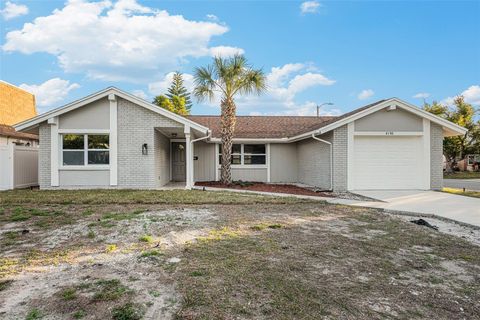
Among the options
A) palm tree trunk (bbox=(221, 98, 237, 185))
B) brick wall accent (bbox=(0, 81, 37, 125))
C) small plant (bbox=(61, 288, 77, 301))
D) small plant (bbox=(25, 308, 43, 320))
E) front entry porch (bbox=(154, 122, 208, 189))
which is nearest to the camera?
small plant (bbox=(25, 308, 43, 320))

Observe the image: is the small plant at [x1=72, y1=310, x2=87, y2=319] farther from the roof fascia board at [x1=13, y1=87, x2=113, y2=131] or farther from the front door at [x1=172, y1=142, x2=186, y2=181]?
the front door at [x1=172, y1=142, x2=186, y2=181]

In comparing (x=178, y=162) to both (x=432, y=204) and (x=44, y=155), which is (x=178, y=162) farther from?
(x=432, y=204)

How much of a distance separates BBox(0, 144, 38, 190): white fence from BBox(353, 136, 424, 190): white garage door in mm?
14958

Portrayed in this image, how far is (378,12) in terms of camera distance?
48.0ft

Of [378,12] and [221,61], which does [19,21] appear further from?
[378,12]

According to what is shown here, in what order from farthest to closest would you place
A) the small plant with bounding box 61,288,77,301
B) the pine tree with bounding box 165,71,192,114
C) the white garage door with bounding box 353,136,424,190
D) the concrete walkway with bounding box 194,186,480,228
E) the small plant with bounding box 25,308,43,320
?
the pine tree with bounding box 165,71,192,114 < the white garage door with bounding box 353,136,424,190 < the concrete walkway with bounding box 194,186,480,228 < the small plant with bounding box 61,288,77,301 < the small plant with bounding box 25,308,43,320

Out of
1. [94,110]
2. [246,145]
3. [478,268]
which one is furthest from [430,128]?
[94,110]

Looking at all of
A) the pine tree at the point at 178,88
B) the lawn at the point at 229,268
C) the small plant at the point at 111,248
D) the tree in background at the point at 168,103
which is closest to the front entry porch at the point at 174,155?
the lawn at the point at 229,268

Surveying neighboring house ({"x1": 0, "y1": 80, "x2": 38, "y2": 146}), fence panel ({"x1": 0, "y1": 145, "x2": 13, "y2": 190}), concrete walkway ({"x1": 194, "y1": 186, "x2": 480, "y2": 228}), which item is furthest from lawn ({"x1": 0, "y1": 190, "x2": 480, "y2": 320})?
neighboring house ({"x1": 0, "y1": 80, "x2": 38, "y2": 146})

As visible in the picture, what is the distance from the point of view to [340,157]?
12461mm

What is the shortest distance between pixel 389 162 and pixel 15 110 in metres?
21.0

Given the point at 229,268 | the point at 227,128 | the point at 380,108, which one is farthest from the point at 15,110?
the point at 380,108

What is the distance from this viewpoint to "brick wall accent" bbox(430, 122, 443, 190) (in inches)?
506

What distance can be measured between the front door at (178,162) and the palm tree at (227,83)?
4311 millimetres
